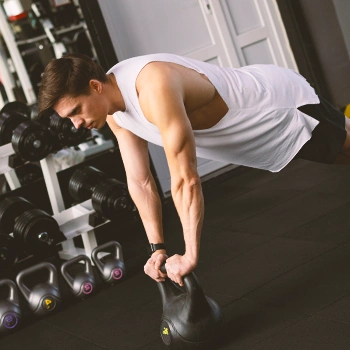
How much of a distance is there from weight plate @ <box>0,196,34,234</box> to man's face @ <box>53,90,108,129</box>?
176cm

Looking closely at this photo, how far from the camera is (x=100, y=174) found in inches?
150

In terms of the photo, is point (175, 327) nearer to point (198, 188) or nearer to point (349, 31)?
point (198, 188)

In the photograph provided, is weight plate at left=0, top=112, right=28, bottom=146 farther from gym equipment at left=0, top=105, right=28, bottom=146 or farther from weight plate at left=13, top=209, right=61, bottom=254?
weight plate at left=13, top=209, right=61, bottom=254

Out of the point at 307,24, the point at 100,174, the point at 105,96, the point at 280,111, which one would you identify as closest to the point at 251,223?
the point at 100,174

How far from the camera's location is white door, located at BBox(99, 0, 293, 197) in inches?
184

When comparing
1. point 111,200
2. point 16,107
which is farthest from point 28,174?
point 111,200

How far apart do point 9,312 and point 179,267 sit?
4.72 ft

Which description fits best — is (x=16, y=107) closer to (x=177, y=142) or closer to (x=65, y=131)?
(x=65, y=131)

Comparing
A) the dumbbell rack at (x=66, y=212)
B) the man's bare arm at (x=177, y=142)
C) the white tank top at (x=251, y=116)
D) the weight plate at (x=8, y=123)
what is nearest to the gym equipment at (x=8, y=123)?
the weight plate at (x=8, y=123)

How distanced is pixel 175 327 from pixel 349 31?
396cm

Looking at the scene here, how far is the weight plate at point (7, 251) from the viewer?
3285mm

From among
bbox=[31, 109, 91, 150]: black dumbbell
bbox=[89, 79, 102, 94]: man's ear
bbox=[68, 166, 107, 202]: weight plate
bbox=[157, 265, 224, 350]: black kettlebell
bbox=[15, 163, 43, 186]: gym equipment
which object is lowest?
bbox=[157, 265, 224, 350]: black kettlebell

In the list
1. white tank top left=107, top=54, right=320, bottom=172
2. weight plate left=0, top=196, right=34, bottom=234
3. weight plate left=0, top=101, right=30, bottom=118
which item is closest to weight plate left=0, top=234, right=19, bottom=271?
weight plate left=0, top=196, right=34, bottom=234

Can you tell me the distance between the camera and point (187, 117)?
5.90ft
